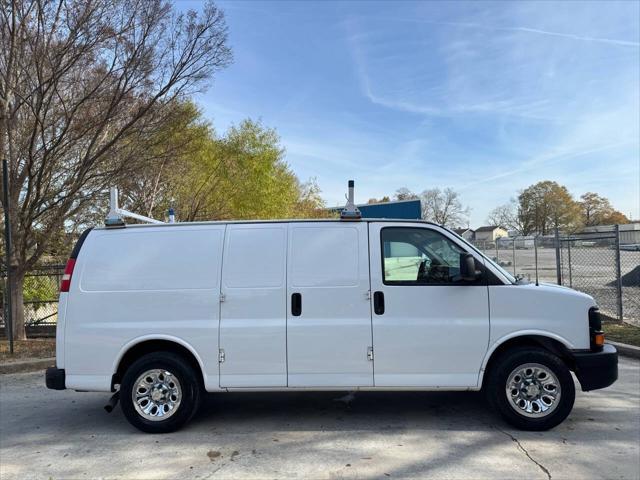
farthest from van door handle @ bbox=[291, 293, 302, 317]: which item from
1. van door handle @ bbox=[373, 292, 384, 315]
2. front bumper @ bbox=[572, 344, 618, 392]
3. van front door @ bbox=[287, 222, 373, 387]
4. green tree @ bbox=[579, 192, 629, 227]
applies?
green tree @ bbox=[579, 192, 629, 227]

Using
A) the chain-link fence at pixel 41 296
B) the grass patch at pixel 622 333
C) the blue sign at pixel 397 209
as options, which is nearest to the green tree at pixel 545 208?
the blue sign at pixel 397 209

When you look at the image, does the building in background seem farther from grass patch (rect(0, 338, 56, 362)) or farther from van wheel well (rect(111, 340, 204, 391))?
van wheel well (rect(111, 340, 204, 391))

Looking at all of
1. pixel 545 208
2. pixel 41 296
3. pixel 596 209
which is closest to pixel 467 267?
pixel 41 296

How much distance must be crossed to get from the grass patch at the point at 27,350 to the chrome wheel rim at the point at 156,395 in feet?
15.3

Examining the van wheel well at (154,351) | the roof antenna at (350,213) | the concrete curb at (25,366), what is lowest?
the concrete curb at (25,366)

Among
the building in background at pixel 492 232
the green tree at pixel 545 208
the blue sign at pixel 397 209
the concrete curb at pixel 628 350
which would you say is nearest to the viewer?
the concrete curb at pixel 628 350

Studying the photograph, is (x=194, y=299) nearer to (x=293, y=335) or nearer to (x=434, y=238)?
(x=293, y=335)

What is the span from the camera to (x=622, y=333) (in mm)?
8836

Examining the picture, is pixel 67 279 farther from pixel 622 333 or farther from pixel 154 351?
pixel 622 333

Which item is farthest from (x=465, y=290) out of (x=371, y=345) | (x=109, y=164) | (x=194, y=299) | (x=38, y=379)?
(x=109, y=164)

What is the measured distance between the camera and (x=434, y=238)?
493cm

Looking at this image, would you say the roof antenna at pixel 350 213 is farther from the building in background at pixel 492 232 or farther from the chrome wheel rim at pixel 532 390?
the building in background at pixel 492 232

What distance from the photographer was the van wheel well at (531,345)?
4727 mm

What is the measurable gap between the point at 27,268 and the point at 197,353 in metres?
6.26
